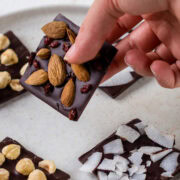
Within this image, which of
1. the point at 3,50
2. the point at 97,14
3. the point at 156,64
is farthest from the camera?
the point at 3,50

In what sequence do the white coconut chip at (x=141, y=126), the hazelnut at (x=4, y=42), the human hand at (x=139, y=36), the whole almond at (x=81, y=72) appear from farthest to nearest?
the hazelnut at (x=4, y=42), the white coconut chip at (x=141, y=126), the whole almond at (x=81, y=72), the human hand at (x=139, y=36)

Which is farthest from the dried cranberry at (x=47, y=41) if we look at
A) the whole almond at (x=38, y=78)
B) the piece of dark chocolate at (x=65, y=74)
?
the whole almond at (x=38, y=78)

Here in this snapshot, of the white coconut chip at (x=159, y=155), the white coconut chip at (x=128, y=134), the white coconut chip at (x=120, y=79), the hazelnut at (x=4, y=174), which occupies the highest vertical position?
the white coconut chip at (x=120, y=79)

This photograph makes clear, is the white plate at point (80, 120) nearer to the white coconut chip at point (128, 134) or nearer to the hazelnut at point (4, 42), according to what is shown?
the white coconut chip at point (128, 134)

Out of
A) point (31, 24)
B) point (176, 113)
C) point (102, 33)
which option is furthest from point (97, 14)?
point (31, 24)

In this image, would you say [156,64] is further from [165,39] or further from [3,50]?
[3,50]

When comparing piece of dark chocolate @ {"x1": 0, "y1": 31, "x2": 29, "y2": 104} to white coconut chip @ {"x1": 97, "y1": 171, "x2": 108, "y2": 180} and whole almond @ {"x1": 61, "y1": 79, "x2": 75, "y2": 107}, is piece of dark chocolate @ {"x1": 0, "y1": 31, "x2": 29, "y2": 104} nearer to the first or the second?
whole almond @ {"x1": 61, "y1": 79, "x2": 75, "y2": 107}

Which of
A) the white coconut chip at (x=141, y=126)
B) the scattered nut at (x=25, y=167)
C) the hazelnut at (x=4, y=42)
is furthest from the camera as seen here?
the hazelnut at (x=4, y=42)
